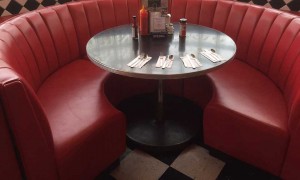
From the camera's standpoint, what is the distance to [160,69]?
4.95ft

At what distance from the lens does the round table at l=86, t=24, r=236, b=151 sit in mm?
1531

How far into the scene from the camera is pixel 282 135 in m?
1.53

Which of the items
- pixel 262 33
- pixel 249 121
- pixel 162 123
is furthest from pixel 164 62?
pixel 262 33

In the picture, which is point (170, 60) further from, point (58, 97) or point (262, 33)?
point (262, 33)

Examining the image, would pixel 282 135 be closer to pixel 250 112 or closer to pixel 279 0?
pixel 250 112

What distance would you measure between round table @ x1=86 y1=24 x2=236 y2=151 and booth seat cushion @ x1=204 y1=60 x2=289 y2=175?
0.30 m

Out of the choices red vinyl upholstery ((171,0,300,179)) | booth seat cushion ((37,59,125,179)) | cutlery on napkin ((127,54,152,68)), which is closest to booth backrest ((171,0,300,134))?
red vinyl upholstery ((171,0,300,179))

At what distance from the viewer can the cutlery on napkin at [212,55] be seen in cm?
164

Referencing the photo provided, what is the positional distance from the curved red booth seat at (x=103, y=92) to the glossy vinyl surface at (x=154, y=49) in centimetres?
30

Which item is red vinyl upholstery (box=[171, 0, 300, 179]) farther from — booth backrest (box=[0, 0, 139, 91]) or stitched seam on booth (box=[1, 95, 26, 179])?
stitched seam on booth (box=[1, 95, 26, 179])

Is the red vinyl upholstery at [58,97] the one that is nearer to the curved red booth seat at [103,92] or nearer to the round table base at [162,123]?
the curved red booth seat at [103,92]

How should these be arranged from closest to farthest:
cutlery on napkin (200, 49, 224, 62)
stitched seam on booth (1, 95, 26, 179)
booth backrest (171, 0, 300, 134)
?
1. stitched seam on booth (1, 95, 26, 179)
2. cutlery on napkin (200, 49, 224, 62)
3. booth backrest (171, 0, 300, 134)

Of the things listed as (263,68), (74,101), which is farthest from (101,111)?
(263,68)

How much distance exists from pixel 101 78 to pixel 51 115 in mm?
577
